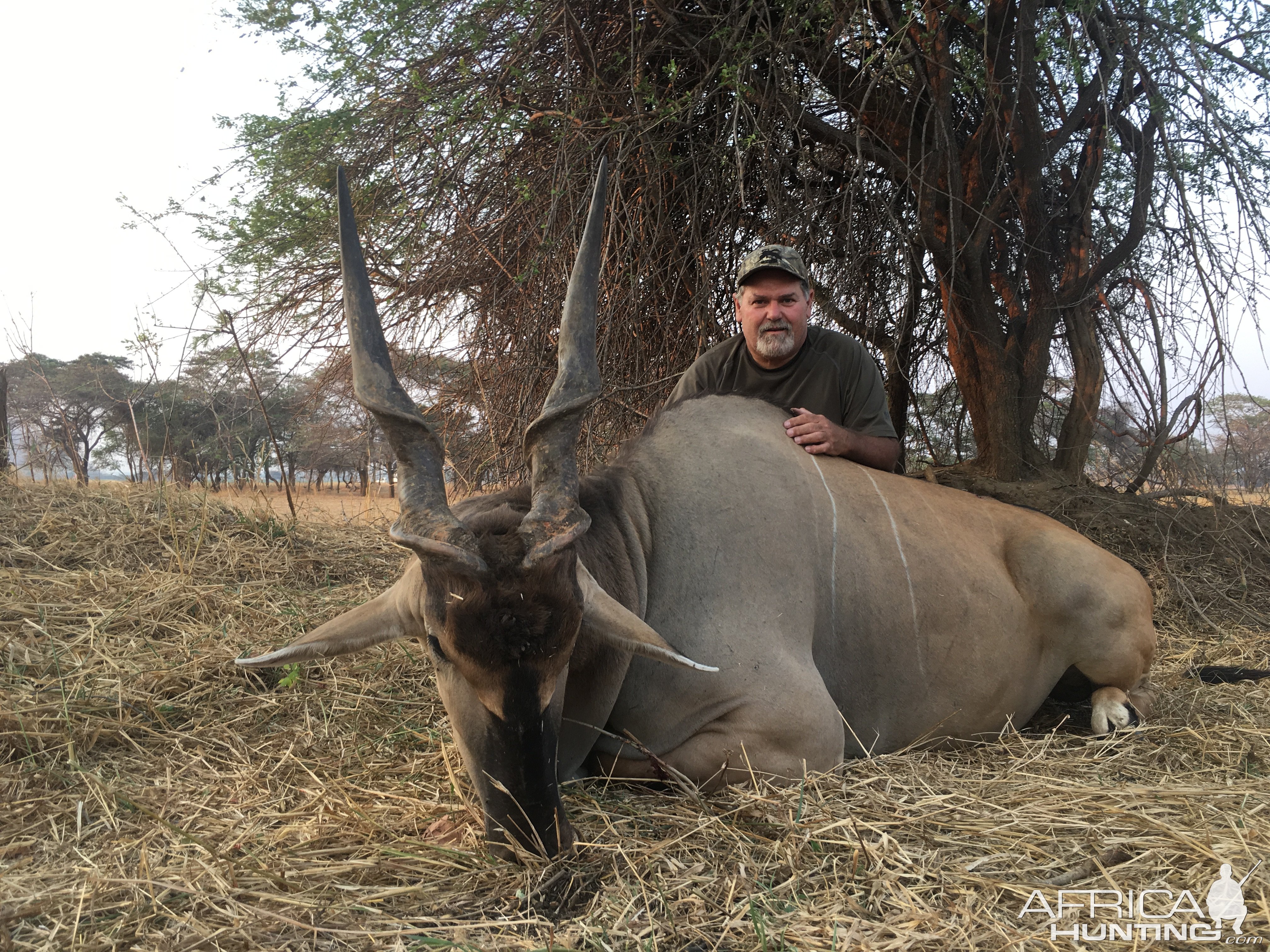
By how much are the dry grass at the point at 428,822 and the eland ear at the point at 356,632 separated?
46 centimetres

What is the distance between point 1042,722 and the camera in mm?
3596

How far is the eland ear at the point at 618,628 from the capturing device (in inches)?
91.9

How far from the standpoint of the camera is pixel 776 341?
4.25m

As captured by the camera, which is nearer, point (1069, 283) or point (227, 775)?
point (227, 775)

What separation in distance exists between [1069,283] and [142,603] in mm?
5740

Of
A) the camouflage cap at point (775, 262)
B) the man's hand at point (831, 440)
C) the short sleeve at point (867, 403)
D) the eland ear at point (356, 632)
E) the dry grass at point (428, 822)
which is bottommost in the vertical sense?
the dry grass at point (428, 822)

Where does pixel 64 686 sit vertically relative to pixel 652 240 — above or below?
below

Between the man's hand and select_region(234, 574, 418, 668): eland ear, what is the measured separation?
1.76m

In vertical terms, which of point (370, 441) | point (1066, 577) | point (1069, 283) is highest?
point (1069, 283)

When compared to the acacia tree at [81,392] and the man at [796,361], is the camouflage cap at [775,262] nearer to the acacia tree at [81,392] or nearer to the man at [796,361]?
the man at [796,361]

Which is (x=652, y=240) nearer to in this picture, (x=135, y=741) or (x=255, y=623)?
(x=255, y=623)

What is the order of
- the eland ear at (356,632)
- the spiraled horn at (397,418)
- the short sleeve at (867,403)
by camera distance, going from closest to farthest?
the spiraled horn at (397,418), the eland ear at (356,632), the short sleeve at (867,403)

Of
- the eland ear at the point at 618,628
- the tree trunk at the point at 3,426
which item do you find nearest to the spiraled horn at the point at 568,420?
the eland ear at the point at 618,628

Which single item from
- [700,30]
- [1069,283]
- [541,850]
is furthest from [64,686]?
[1069,283]
